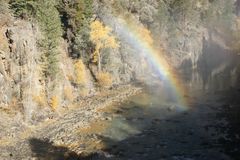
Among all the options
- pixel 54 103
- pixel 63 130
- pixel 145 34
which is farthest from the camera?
pixel 145 34

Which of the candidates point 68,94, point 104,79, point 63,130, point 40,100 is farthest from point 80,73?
point 63,130

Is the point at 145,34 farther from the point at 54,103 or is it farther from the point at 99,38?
the point at 54,103

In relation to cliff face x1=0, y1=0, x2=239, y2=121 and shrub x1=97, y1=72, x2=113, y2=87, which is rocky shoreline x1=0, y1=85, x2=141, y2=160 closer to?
cliff face x1=0, y1=0, x2=239, y2=121

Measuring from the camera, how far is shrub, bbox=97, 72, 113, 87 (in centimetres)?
7056

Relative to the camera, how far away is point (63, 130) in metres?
51.3

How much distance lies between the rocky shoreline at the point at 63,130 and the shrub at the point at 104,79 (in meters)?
2.99

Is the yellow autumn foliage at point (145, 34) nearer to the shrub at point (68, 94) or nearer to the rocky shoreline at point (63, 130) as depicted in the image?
the rocky shoreline at point (63, 130)

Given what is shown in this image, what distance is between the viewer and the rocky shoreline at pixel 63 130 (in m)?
44.3

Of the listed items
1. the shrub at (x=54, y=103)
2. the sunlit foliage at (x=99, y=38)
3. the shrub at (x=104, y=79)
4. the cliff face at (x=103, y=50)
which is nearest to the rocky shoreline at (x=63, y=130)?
the shrub at (x=54, y=103)

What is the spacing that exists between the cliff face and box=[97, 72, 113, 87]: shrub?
738 millimetres

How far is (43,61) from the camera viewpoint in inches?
2179

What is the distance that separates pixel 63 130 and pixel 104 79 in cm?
2151

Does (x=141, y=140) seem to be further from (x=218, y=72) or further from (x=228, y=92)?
(x=218, y=72)

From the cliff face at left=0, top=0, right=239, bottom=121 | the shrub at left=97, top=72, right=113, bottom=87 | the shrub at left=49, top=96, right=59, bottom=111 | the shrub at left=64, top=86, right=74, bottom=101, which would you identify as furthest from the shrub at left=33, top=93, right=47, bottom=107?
the shrub at left=97, top=72, right=113, bottom=87
